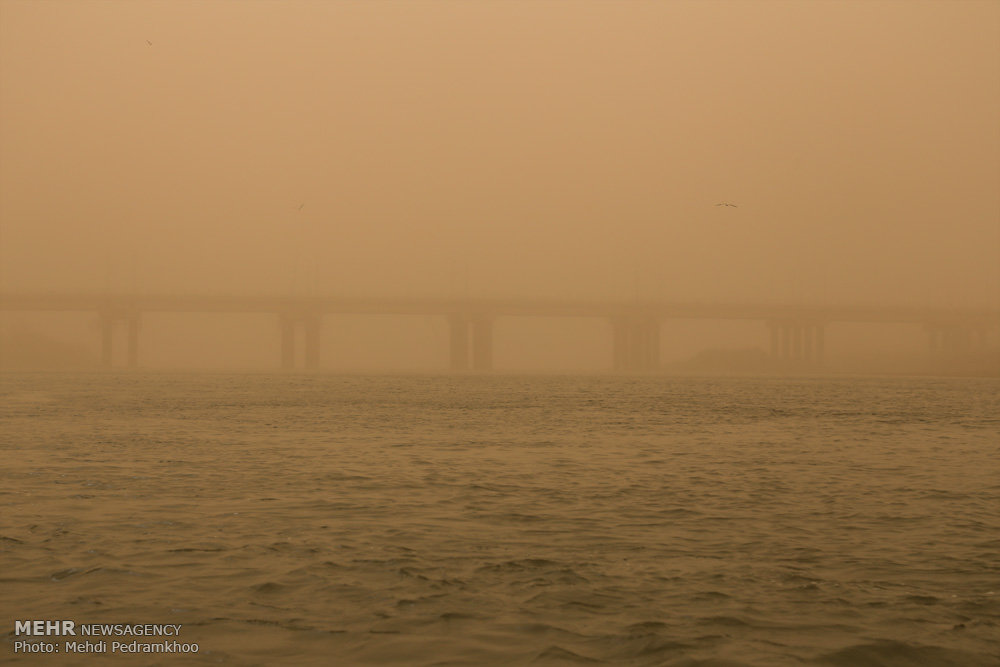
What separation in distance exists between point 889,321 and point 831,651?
142110 mm

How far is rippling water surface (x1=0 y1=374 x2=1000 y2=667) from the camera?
7.57m

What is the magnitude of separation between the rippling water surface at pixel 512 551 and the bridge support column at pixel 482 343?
118997 mm

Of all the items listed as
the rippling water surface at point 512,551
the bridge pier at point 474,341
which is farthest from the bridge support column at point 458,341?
the rippling water surface at point 512,551

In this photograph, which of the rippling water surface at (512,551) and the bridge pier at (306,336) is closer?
the rippling water surface at (512,551)

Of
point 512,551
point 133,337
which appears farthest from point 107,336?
point 512,551

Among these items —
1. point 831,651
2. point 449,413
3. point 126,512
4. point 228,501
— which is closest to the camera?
point 831,651

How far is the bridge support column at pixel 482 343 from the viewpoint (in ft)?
469

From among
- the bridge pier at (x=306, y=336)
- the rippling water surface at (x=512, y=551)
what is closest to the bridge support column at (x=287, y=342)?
the bridge pier at (x=306, y=336)

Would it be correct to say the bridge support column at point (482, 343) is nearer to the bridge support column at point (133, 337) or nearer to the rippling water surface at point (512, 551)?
the bridge support column at point (133, 337)

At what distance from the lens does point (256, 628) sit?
25.2ft

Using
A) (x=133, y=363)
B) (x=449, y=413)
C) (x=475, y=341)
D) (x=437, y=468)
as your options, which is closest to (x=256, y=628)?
(x=437, y=468)

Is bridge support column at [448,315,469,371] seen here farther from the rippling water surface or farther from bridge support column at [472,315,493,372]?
the rippling water surface

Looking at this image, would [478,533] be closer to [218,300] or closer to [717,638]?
[717,638]

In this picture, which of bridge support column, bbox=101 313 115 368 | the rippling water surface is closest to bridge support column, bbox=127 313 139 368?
bridge support column, bbox=101 313 115 368
